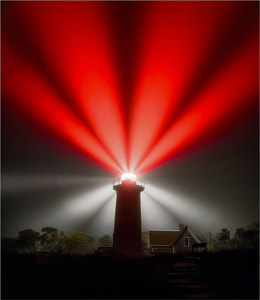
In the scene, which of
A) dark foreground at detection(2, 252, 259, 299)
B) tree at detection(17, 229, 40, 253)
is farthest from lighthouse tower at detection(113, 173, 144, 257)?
tree at detection(17, 229, 40, 253)

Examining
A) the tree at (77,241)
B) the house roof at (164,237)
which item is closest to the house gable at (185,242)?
the house roof at (164,237)

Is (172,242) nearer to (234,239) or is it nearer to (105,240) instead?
(234,239)

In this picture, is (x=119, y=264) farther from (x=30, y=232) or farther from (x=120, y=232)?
(x=30, y=232)

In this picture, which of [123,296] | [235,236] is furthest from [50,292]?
[235,236]

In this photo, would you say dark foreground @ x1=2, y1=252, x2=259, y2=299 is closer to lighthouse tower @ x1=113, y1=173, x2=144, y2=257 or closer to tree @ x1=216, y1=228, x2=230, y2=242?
lighthouse tower @ x1=113, y1=173, x2=144, y2=257

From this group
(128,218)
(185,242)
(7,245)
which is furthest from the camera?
(7,245)

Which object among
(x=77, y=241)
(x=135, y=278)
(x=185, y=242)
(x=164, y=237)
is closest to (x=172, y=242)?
(x=164, y=237)
